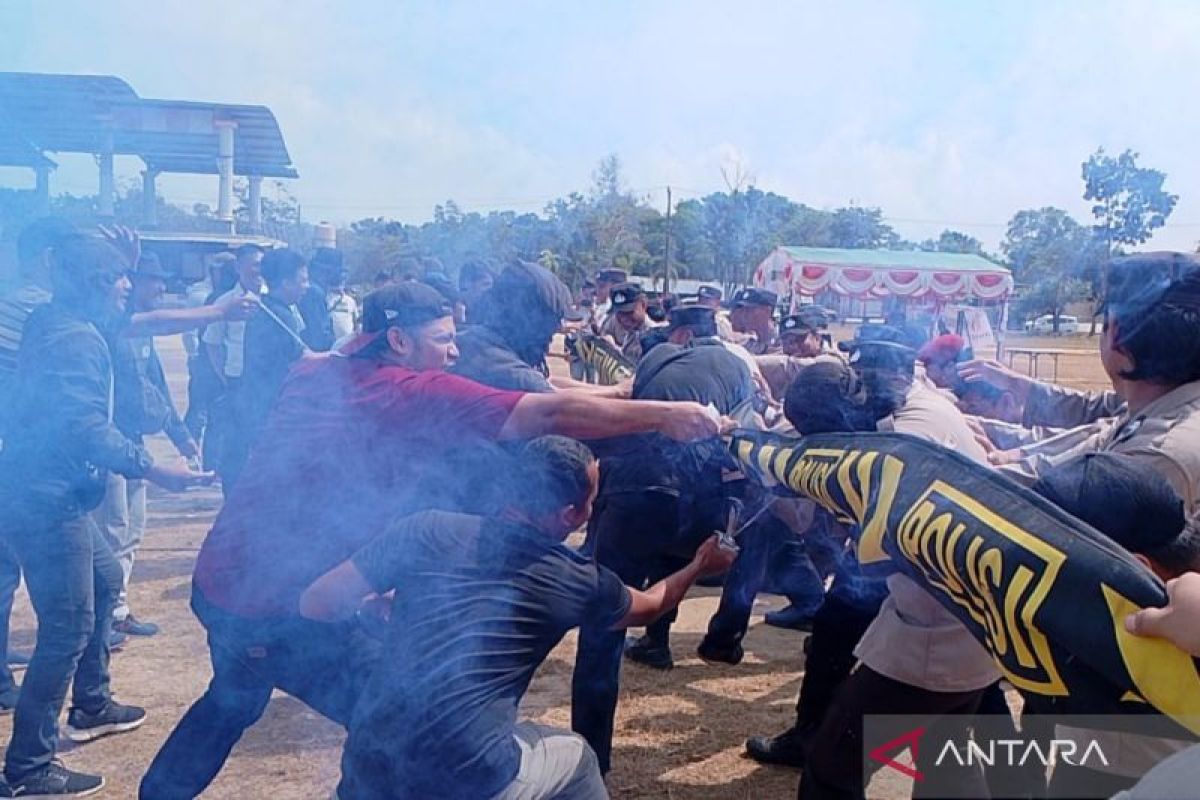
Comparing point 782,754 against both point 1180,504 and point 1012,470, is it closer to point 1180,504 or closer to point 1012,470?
point 1012,470

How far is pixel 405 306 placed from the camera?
239 cm

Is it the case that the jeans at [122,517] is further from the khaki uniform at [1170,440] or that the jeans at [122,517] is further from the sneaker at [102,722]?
the khaki uniform at [1170,440]

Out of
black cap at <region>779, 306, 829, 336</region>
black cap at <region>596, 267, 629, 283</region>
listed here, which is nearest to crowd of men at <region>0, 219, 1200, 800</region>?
black cap at <region>779, 306, 829, 336</region>

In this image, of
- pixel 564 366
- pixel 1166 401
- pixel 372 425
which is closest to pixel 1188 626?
pixel 1166 401

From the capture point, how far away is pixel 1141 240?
11.2 ft

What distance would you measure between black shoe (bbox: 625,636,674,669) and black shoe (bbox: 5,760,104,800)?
2.14 meters

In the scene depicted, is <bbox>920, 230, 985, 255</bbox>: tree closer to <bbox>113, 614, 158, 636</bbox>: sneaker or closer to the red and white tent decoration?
the red and white tent decoration

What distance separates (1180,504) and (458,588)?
1298 mm

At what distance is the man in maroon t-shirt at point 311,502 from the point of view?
88.7 inches

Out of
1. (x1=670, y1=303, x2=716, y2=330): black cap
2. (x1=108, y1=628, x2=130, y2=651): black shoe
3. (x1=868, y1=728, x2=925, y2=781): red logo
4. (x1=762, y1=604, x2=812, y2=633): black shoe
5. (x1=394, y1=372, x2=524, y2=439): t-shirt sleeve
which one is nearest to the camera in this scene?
(x1=394, y1=372, x2=524, y2=439): t-shirt sleeve

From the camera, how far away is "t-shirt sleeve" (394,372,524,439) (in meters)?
2.16

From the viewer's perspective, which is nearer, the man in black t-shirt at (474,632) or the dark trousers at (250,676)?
the man in black t-shirt at (474,632)

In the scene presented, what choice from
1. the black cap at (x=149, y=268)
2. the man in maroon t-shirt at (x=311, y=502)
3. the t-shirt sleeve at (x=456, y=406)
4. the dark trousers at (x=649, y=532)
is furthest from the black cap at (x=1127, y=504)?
the black cap at (x=149, y=268)

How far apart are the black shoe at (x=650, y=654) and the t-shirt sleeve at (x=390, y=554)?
7.76 ft
